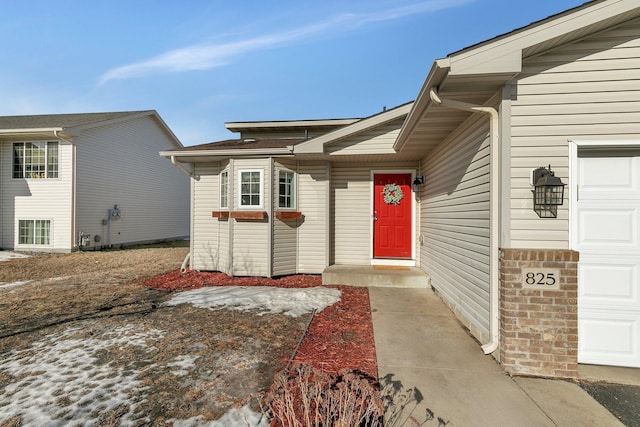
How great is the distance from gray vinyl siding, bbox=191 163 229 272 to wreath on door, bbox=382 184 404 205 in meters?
4.21

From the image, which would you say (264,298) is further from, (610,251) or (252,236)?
(610,251)

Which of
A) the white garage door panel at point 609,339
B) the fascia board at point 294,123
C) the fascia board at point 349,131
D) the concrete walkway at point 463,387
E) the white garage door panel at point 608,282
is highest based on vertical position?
the fascia board at point 294,123

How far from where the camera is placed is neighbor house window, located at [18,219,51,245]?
10.4m

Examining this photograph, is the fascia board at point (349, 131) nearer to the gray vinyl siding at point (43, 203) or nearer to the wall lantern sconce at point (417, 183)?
the wall lantern sconce at point (417, 183)

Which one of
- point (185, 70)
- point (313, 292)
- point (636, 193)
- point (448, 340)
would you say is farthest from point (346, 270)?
point (185, 70)

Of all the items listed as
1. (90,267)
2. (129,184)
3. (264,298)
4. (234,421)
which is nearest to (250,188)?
(264,298)

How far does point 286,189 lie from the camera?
21.3 feet

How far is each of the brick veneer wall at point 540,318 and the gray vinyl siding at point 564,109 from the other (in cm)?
15

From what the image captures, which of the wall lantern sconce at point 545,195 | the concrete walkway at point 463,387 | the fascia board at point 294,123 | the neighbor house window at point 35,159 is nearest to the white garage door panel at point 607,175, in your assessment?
the wall lantern sconce at point 545,195

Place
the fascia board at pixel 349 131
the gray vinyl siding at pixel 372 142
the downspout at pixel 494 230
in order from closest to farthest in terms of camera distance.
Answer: the downspout at pixel 494 230, the fascia board at pixel 349 131, the gray vinyl siding at pixel 372 142

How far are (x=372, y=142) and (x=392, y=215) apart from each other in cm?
184

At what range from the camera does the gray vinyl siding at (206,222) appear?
7020mm

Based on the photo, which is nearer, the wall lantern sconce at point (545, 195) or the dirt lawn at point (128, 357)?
the dirt lawn at point (128, 357)

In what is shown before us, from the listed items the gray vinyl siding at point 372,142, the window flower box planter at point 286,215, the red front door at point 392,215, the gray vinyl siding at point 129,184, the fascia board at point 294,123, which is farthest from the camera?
the gray vinyl siding at point 129,184
